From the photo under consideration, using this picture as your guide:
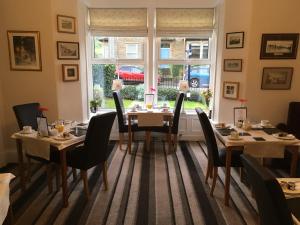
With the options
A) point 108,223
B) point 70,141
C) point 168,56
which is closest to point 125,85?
point 168,56

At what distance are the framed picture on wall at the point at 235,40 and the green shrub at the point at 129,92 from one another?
1977mm

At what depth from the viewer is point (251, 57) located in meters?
3.85

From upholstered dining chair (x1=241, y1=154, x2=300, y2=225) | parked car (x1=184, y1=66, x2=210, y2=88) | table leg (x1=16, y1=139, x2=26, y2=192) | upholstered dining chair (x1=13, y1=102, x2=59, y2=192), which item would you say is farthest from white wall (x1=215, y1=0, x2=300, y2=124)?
table leg (x1=16, y1=139, x2=26, y2=192)

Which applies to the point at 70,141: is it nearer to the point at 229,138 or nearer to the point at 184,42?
the point at 229,138

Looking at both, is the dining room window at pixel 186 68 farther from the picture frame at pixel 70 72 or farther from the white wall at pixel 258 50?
the picture frame at pixel 70 72

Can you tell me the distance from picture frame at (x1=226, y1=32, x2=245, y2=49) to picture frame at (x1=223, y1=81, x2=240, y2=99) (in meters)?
0.59

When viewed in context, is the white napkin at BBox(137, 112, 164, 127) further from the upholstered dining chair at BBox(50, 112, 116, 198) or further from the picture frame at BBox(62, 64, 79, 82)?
the upholstered dining chair at BBox(50, 112, 116, 198)

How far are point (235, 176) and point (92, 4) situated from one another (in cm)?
380

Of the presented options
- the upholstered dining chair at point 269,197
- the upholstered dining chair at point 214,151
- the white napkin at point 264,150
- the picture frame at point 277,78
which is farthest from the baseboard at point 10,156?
the picture frame at point 277,78

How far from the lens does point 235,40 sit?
13.2 feet

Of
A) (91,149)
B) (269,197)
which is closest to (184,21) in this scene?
(91,149)

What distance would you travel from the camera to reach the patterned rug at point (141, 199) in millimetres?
2545

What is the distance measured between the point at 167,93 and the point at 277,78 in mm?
2046

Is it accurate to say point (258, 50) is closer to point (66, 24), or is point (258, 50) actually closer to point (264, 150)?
point (264, 150)
